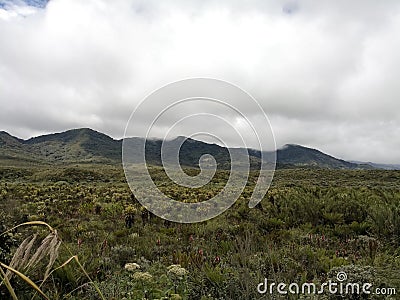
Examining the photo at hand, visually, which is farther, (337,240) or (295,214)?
(295,214)

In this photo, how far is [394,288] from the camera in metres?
3.74

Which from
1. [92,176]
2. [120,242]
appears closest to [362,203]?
[120,242]

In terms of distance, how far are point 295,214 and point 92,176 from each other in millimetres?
42840

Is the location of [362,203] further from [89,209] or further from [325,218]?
[89,209]

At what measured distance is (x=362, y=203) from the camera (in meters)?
9.99

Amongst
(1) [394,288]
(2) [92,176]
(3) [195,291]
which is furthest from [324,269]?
(2) [92,176]

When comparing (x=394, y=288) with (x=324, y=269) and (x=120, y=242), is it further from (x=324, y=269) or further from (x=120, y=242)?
(x=120, y=242)

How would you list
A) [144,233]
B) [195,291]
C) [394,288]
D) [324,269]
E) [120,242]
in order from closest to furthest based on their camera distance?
[394,288] → [195,291] → [324,269] → [120,242] → [144,233]

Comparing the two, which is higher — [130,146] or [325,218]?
[130,146]

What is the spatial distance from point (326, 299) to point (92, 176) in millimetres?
48008

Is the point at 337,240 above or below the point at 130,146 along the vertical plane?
below

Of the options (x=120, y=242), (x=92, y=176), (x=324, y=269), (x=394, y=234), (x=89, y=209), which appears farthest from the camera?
(x=92, y=176)

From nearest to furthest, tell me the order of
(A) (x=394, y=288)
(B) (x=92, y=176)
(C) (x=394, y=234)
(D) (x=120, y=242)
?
(A) (x=394, y=288), (C) (x=394, y=234), (D) (x=120, y=242), (B) (x=92, y=176)

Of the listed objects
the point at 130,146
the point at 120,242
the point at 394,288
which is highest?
the point at 130,146
